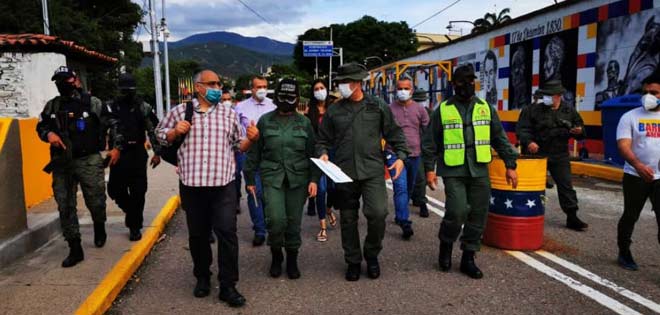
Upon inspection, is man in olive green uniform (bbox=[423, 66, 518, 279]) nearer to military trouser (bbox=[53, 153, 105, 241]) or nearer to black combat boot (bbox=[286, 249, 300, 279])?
black combat boot (bbox=[286, 249, 300, 279])

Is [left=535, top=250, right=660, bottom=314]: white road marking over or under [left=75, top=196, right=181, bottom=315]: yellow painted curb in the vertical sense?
under

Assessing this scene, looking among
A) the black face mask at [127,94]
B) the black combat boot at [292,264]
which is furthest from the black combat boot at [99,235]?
the black combat boot at [292,264]

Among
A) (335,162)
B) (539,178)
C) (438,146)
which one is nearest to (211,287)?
(335,162)

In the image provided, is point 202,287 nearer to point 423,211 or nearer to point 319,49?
point 423,211

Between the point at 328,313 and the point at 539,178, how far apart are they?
261cm

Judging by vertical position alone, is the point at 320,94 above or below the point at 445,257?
above

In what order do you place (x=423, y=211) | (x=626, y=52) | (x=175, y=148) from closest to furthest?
(x=175, y=148), (x=423, y=211), (x=626, y=52)

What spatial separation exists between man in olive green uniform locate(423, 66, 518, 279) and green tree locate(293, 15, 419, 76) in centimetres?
5601

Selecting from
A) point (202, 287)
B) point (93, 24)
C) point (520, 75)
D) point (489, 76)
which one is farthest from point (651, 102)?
point (93, 24)

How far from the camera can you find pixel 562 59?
45.8ft

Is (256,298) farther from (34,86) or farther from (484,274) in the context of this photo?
(34,86)

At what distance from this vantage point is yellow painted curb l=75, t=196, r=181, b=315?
3.87 m

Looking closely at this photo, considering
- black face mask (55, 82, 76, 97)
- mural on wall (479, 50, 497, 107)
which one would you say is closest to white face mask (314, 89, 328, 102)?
black face mask (55, 82, 76, 97)

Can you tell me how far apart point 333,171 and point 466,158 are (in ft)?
4.07
